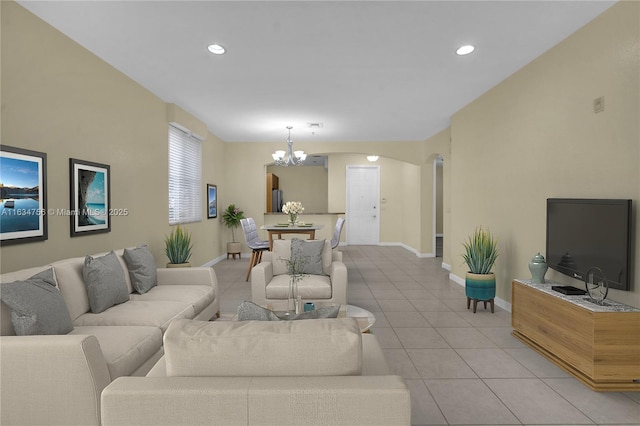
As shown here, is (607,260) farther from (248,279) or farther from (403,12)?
(248,279)

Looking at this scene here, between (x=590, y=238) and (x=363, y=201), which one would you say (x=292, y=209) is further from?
(x=590, y=238)

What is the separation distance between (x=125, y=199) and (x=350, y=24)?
3.07 metres

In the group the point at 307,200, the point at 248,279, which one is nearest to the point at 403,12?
the point at 248,279

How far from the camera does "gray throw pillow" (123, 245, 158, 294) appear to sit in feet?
10.8

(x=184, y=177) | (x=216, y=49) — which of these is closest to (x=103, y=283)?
(x=216, y=49)

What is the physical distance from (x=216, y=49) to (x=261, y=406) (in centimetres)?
319

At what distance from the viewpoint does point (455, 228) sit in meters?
5.98

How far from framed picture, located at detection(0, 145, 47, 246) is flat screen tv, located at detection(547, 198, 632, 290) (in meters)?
4.25

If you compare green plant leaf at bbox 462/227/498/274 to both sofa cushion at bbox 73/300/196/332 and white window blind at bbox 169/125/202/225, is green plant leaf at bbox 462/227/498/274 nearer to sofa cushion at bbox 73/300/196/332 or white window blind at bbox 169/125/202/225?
sofa cushion at bbox 73/300/196/332

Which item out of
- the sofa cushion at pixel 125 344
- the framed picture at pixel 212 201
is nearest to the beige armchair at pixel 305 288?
the sofa cushion at pixel 125 344

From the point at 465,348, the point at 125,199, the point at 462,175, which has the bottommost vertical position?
the point at 465,348

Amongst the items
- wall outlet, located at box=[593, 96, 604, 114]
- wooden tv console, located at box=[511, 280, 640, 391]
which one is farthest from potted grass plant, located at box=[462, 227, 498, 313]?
wall outlet, located at box=[593, 96, 604, 114]

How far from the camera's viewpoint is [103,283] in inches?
108

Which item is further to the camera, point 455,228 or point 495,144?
point 455,228
